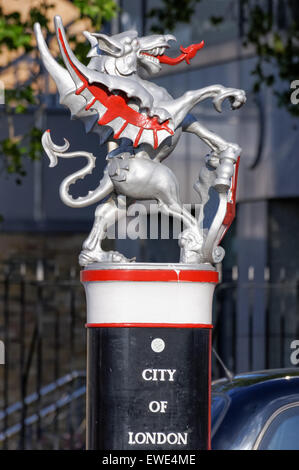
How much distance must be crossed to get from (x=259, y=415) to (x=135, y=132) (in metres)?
1.40

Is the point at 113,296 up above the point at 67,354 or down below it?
above

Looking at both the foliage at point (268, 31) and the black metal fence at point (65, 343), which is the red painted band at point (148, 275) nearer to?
the black metal fence at point (65, 343)

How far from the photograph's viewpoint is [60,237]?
42.5ft

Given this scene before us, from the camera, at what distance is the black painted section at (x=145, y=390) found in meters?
3.35

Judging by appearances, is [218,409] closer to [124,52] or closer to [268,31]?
[124,52]

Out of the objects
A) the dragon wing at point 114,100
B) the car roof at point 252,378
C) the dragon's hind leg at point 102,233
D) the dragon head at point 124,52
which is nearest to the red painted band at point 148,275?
the dragon's hind leg at point 102,233

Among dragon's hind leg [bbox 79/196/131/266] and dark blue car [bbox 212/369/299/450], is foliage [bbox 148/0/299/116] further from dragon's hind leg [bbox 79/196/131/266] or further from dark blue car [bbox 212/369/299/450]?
dragon's hind leg [bbox 79/196/131/266]

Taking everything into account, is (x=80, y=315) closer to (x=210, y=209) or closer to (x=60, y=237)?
(x=60, y=237)

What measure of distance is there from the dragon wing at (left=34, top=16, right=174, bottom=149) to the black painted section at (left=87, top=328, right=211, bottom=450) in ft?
2.53

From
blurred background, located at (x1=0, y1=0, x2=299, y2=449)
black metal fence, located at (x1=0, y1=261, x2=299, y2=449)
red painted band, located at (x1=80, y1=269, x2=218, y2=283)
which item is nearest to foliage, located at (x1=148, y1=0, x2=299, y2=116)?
blurred background, located at (x1=0, y1=0, x2=299, y2=449)

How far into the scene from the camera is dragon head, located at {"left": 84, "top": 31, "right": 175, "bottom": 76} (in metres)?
3.68
